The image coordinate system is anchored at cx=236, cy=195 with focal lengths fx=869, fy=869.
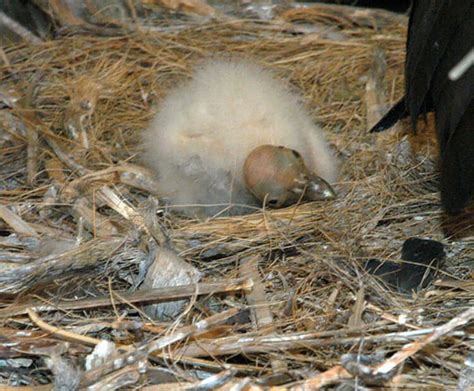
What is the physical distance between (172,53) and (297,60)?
17.8 inches

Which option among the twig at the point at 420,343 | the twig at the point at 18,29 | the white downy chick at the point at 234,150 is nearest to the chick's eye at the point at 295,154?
the white downy chick at the point at 234,150

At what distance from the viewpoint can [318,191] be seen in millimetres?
2445

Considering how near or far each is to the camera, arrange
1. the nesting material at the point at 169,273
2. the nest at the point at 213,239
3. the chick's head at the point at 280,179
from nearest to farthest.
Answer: the nest at the point at 213,239
the nesting material at the point at 169,273
the chick's head at the point at 280,179

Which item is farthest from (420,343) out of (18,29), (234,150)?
(18,29)

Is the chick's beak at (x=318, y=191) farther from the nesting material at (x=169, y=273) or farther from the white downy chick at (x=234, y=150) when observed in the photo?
the nesting material at (x=169, y=273)

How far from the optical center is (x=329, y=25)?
3320mm

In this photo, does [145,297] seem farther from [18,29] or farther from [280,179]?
[18,29]

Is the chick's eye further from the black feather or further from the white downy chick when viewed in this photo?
the black feather

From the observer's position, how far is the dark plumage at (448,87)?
1994mm

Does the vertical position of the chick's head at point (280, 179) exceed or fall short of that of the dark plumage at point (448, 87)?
it falls short

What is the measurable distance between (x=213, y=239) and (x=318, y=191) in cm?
35

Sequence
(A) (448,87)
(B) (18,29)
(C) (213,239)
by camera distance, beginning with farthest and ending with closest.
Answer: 1. (B) (18,29)
2. (C) (213,239)
3. (A) (448,87)

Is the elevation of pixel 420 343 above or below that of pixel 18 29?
below

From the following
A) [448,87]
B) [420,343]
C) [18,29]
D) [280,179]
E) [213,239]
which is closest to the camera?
[420,343]
